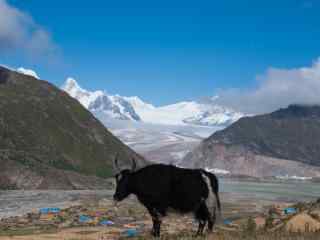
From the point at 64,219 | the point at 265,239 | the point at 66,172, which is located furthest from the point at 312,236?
the point at 66,172

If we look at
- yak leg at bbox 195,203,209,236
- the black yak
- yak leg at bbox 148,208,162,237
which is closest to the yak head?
the black yak

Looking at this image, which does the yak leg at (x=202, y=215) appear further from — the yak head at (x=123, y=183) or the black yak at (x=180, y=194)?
the yak head at (x=123, y=183)

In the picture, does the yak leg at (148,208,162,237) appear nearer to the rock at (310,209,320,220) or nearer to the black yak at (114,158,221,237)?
the black yak at (114,158,221,237)

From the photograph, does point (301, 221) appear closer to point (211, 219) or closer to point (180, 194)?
point (211, 219)

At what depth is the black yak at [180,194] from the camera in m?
17.2

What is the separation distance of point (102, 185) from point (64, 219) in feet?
385

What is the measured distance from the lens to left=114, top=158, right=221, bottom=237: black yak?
17188 millimetres

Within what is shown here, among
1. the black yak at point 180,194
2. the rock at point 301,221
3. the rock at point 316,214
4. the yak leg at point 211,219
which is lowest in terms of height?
the rock at point 301,221

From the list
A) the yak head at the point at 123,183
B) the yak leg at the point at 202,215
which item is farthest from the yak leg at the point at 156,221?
the yak head at the point at 123,183

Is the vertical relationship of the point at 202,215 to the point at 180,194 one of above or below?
below

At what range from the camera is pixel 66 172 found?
19525cm

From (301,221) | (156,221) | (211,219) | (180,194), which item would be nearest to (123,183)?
(156,221)

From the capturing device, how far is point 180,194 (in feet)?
56.4

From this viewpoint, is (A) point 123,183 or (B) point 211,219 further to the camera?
(A) point 123,183
